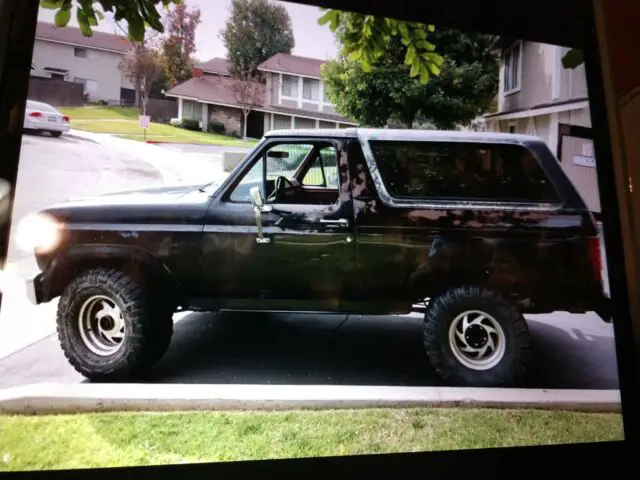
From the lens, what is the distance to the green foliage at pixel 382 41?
1828mm

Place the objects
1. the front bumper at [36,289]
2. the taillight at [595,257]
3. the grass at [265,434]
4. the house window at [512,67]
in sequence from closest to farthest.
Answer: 1. the grass at [265,434]
2. the front bumper at [36,289]
3. the taillight at [595,257]
4. the house window at [512,67]

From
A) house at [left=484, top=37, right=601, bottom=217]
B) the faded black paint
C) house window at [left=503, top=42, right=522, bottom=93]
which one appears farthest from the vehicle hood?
house window at [left=503, top=42, right=522, bottom=93]

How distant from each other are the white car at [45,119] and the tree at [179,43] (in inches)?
14.8

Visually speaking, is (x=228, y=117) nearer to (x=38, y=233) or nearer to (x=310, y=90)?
(x=310, y=90)

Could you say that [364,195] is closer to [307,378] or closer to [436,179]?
[436,179]

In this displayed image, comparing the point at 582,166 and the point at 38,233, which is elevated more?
the point at 582,166

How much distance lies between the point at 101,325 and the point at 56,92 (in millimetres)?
758

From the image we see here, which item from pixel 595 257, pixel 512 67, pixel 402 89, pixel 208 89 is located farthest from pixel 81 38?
pixel 595 257

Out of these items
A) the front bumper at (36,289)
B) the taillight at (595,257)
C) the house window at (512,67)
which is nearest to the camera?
the front bumper at (36,289)

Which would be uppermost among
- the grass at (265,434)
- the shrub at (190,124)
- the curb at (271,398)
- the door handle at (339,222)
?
the shrub at (190,124)

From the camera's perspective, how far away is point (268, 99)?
1.88m

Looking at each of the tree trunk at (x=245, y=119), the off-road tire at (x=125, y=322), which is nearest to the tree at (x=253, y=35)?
the tree trunk at (x=245, y=119)

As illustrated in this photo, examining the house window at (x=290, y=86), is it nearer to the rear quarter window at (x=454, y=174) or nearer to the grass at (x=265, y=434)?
the rear quarter window at (x=454, y=174)

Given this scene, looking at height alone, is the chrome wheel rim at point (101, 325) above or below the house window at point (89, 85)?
below
